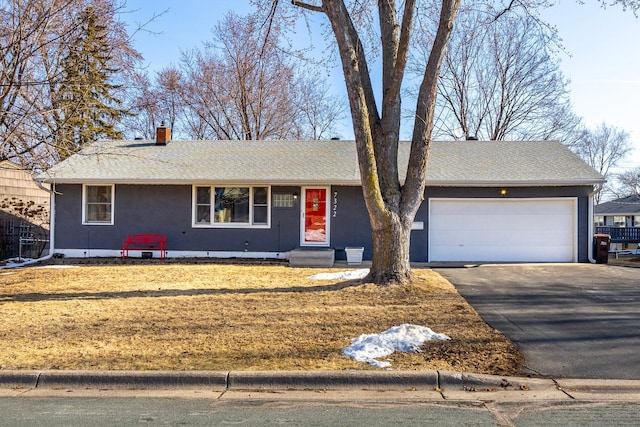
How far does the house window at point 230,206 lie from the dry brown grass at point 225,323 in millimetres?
4356

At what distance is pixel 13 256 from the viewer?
57.1 ft

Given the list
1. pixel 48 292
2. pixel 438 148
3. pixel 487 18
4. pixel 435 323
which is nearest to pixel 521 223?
pixel 438 148

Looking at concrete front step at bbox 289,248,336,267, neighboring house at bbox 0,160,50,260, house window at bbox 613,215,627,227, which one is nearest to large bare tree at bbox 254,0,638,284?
concrete front step at bbox 289,248,336,267

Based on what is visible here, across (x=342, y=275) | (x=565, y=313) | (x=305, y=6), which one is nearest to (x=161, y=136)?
(x=305, y=6)

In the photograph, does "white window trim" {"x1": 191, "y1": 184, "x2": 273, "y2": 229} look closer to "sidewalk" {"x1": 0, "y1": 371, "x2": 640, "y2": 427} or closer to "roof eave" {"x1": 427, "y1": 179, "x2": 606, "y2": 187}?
"roof eave" {"x1": 427, "y1": 179, "x2": 606, "y2": 187}

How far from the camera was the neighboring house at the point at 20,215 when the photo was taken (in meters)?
17.3

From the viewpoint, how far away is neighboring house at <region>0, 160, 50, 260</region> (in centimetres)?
1734

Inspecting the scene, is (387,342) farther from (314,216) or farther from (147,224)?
(147,224)

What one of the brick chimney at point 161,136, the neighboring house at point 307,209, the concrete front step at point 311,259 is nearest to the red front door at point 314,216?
the neighboring house at point 307,209

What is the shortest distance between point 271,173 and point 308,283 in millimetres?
5717

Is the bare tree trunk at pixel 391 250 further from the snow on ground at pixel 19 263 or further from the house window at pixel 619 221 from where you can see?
the house window at pixel 619 221

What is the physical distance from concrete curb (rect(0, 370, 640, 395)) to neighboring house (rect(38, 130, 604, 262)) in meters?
10.1

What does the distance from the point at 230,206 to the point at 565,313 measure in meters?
10.7

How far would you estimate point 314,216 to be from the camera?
614 inches
